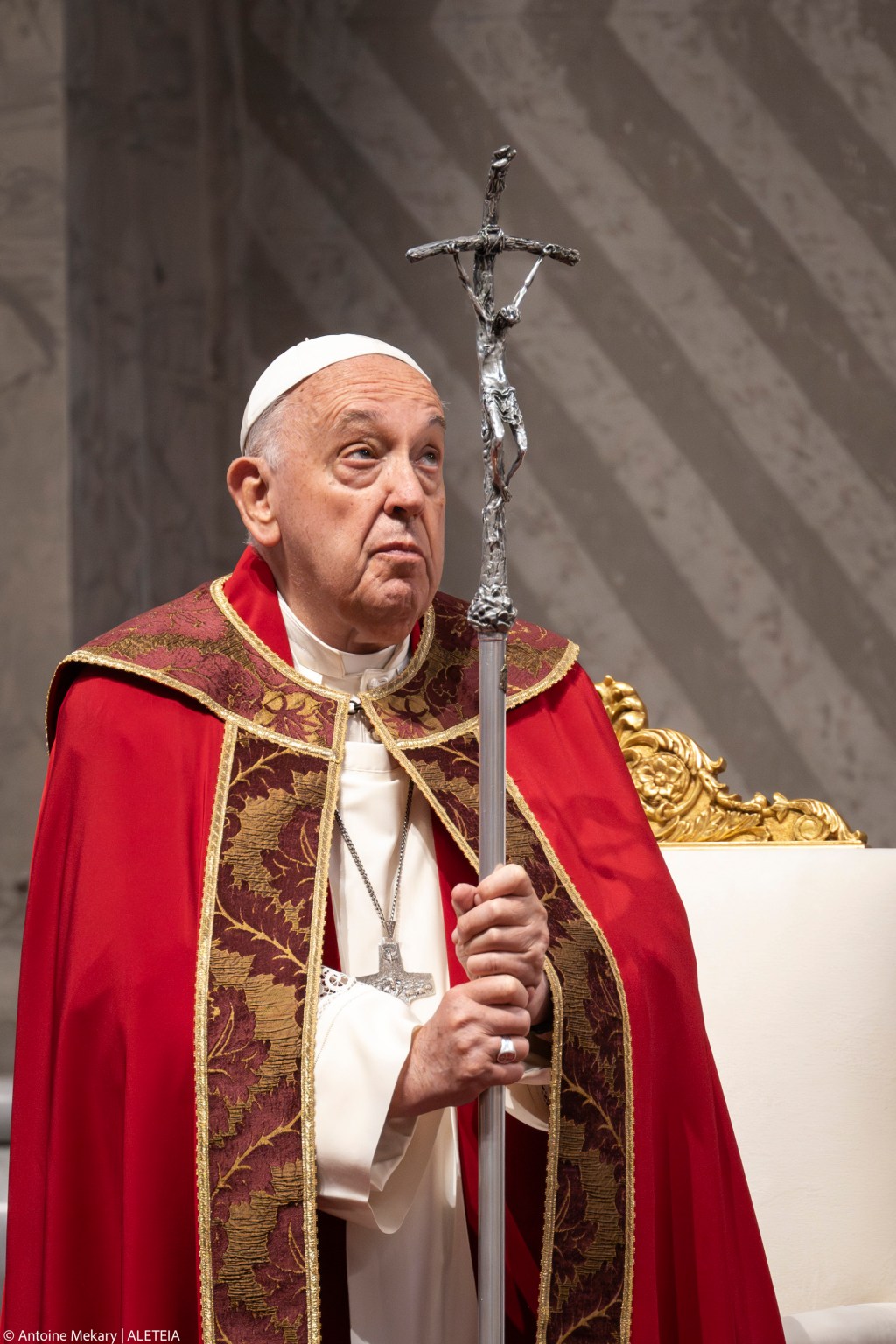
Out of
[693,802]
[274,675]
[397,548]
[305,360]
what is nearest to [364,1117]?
[274,675]

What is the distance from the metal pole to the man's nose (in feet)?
1.35

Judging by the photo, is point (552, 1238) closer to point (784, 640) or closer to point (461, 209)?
point (784, 640)

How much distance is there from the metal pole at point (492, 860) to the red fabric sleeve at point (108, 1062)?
0.38 meters

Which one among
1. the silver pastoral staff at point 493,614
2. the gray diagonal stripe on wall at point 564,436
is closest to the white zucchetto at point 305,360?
the silver pastoral staff at point 493,614

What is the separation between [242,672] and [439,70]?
2400 mm

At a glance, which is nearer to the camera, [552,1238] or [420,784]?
[552,1238]

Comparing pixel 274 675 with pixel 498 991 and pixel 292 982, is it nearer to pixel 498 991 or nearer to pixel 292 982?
pixel 292 982

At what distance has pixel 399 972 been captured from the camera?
2125 millimetres

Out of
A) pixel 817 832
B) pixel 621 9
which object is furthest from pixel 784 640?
pixel 621 9

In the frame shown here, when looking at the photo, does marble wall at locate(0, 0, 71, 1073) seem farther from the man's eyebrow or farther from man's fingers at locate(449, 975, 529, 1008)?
man's fingers at locate(449, 975, 529, 1008)

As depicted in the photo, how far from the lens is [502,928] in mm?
1830

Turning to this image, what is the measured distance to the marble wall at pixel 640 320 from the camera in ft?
12.5

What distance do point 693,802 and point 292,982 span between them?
1247 mm

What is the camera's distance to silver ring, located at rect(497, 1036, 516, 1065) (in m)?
1.83
